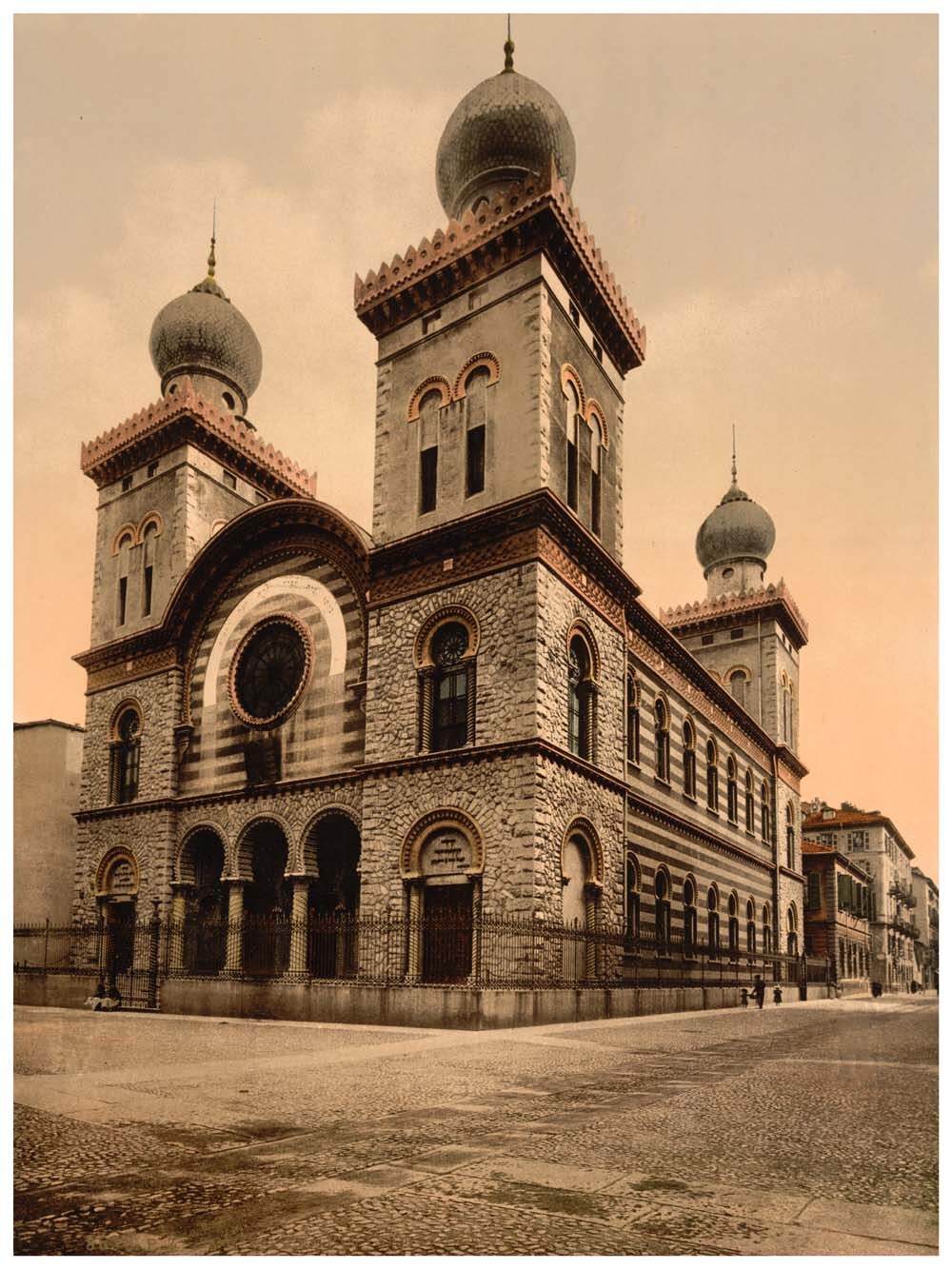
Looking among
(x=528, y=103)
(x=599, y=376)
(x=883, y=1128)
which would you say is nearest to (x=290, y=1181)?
(x=883, y=1128)

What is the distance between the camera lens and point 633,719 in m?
28.3

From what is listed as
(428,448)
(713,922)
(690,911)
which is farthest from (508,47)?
(713,922)

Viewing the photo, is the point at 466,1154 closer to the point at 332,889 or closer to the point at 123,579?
the point at 332,889

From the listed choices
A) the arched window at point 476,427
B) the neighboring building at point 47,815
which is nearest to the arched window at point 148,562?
the neighboring building at point 47,815

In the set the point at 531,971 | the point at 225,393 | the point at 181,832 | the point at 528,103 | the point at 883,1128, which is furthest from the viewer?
the point at 225,393

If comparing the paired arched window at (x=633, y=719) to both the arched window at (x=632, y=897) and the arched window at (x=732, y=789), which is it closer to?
the arched window at (x=632, y=897)

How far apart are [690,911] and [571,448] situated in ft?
48.0

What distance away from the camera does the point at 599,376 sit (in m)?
25.7

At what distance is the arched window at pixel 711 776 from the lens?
35375 mm

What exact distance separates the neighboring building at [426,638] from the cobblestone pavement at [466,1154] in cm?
839

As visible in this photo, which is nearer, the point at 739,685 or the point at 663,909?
the point at 663,909

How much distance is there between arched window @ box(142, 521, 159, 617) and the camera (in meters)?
30.9

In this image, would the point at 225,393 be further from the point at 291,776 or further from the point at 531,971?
the point at 531,971

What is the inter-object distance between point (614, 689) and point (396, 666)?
5.25 m
